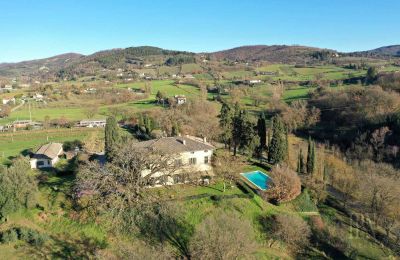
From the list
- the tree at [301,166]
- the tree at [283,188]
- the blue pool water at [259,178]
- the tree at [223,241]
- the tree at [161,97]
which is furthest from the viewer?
the tree at [161,97]

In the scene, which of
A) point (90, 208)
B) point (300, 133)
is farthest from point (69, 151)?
point (300, 133)

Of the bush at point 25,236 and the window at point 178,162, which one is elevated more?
the window at point 178,162

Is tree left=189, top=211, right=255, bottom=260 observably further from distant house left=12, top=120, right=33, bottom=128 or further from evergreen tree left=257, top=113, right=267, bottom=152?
distant house left=12, top=120, right=33, bottom=128

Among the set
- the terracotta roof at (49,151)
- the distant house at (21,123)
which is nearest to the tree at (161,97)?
the distant house at (21,123)

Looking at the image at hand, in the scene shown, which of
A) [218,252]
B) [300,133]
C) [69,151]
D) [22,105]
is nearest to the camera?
[218,252]

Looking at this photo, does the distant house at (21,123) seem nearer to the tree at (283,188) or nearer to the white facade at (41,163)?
the white facade at (41,163)

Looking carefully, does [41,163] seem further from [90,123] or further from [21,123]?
[21,123]

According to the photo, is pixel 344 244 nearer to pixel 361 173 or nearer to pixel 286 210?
pixel 286 210
